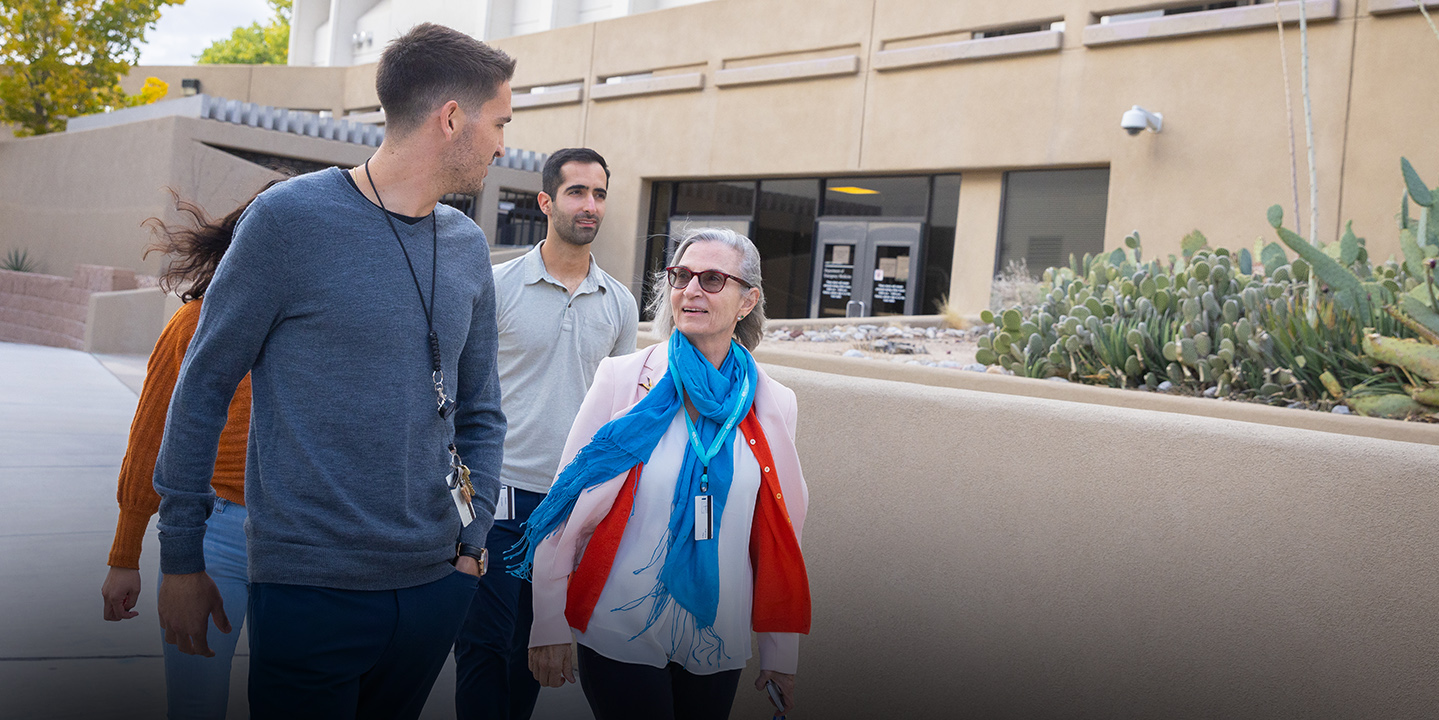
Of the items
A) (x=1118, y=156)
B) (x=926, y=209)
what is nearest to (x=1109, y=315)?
(x=1118, y=156)

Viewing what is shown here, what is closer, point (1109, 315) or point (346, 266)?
point (346, 266)

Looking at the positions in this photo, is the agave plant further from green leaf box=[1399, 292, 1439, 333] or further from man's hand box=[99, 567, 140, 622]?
green leaf box=[1399, 292, 1439, 333]

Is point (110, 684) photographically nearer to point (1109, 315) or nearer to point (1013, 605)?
point (1013, 605)

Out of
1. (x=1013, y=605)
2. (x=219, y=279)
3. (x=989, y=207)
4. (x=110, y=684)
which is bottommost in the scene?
(x=110, y=684)

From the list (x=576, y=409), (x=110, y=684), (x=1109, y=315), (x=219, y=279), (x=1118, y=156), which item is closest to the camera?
(x=219, y=279)

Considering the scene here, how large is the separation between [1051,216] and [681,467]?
14355 mm

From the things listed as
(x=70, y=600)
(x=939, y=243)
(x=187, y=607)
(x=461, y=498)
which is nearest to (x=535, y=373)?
(x=461, y=498)

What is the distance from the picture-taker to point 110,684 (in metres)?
3.94

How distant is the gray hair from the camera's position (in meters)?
3.04

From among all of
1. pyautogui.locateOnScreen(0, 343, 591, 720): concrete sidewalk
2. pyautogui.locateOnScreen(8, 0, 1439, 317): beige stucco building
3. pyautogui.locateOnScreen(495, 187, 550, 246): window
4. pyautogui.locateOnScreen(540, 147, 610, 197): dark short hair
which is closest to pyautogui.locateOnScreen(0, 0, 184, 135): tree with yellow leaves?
pyautogui.locateOnScreen(8, 0, 1439, 317): beige stucco building

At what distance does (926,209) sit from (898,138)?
1.28m

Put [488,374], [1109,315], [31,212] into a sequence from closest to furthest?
[488,374], [1109,315], [31,212]

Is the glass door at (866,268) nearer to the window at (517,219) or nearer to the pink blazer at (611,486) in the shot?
the window at (517,219)

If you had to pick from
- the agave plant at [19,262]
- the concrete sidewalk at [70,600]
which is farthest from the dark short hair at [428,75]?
the agave plant at [19,262]
